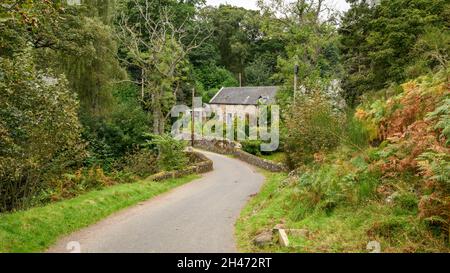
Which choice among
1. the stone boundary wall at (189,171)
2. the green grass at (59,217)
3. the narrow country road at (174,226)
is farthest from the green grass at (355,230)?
the stone boundary wall at (189,171)

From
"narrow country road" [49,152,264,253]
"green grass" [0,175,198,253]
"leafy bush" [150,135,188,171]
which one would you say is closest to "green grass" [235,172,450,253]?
"narrow country road" [49,152,264,253]

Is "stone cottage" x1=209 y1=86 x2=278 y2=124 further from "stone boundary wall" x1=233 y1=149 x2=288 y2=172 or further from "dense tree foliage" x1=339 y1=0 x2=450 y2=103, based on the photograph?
"dense tree foliage" x1=339 y1=0 x2=450 y2=103

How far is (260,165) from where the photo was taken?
97.5ft

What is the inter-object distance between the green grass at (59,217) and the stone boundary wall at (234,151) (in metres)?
12.1

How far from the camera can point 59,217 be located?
11672 mm

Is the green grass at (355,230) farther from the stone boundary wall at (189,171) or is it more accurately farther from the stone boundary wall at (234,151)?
the stone boundary wall at (234,151)

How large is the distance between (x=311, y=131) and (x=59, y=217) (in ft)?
32.2

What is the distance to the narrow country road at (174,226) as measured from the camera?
9752mm

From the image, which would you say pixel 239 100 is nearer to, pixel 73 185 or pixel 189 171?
pixel 189 171

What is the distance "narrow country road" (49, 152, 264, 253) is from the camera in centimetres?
975

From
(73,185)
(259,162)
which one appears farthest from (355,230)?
(259,162)

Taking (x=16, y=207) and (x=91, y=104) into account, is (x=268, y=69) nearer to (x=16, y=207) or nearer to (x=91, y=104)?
(x=91, y=104)

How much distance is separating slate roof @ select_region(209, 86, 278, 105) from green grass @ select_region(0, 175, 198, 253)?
37739mm
